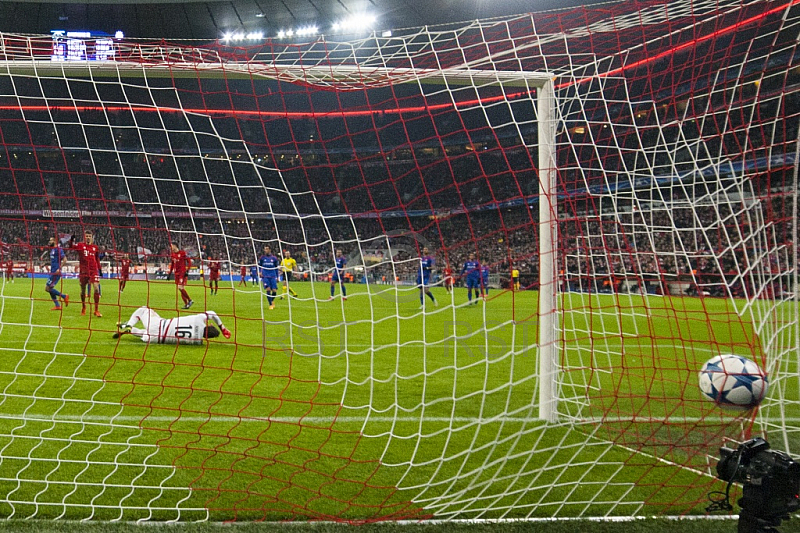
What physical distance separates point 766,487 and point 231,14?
2656 centimetres

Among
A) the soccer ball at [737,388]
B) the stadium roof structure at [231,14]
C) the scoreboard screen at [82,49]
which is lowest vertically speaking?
the soccer ball at [737,388]

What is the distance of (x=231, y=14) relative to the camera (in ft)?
82.1

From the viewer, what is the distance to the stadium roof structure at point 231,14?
2292cm

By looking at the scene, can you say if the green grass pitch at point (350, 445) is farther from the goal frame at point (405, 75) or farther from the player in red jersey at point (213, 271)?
the player in red jersey at point (213, 271)

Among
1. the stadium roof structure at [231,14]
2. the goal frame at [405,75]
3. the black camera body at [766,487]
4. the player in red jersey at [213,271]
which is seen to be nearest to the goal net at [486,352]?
the goal frame at [405,75]

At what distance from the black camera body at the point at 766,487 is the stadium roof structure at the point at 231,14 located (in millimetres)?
21585

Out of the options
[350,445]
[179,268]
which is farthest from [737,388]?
[179,268]

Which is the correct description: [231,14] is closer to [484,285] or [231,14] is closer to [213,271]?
[213,271]

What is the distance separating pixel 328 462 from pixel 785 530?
2.37 m

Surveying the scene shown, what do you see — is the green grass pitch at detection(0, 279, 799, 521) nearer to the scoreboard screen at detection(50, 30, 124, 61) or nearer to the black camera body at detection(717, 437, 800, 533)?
the black camera body at detection(717, 437, 800, 533)

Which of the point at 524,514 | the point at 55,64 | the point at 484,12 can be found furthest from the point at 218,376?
the point at 484,12

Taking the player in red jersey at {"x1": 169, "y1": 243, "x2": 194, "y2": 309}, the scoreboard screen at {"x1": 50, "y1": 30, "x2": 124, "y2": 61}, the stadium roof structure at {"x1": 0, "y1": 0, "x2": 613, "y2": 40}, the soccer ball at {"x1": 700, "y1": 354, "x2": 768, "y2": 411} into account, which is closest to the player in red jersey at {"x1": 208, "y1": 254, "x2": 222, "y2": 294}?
the player in red jersey at {"x1": 169, "y1": 243, "x2": 194, "y2": 309}

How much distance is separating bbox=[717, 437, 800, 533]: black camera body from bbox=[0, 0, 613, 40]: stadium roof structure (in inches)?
850

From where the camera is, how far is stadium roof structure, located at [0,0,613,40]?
75.2ft
